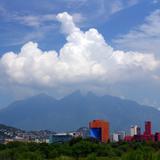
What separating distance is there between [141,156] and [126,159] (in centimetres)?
126

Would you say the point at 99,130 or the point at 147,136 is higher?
the point at 99,130

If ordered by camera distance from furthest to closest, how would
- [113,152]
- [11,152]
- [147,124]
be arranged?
[147,124]
[113,152]
[11,152]

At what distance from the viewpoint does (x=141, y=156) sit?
39.0m

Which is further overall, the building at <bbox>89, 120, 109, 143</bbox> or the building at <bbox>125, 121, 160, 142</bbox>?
the building at <bbox>89, 120, 109, 143</bbox>

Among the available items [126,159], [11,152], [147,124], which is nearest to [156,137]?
[147,124]

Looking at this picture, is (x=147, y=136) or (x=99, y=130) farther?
(x=99, y=130)

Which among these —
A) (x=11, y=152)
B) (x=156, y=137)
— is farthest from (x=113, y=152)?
(x=156, y=137)

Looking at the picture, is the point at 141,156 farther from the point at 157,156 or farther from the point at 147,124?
the point at 147,124

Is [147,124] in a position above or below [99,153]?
above

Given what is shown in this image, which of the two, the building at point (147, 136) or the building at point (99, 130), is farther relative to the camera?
the building at point (99, 130)

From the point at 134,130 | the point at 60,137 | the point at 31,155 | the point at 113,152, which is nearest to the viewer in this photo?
the point at 31,155

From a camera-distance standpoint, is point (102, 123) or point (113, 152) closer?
point (113, 152)

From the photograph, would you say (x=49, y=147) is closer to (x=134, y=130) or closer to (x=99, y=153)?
(x=99, y=153)

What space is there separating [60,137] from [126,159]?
86.2m
